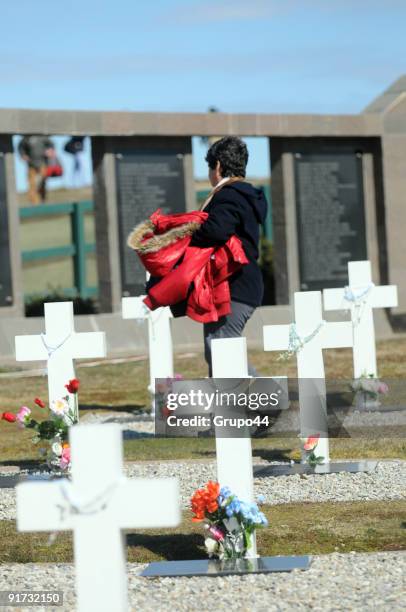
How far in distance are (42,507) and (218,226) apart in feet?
10.7

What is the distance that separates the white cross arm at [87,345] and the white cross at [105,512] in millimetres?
3983

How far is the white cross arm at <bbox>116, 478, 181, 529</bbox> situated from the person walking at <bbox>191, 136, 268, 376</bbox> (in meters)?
3.30

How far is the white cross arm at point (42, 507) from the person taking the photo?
12.5 ft

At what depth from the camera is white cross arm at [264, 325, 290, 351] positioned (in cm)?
792

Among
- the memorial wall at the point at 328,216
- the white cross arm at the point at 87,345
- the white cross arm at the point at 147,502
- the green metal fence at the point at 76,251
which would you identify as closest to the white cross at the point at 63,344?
the white cross arm at the point at 87,345

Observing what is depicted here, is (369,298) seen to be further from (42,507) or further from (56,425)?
(42,507)

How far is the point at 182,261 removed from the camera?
22.7ft

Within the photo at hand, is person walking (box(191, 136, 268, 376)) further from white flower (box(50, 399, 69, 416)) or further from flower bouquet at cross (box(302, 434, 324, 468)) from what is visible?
white flower (box(50, 399, 69, 416))

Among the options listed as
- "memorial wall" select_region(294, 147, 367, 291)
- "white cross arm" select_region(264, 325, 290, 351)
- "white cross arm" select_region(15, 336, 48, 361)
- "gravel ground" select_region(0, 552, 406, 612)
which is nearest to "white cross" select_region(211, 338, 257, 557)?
"gravel ground" select_region(0, 552, 406, 612)

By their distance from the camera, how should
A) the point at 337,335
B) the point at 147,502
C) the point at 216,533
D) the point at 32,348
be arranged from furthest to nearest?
the point at 337,335 < the point at 32,348 < the point at 216,533 < the point at 147,502

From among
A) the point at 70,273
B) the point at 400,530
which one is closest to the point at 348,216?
the point at 400,530

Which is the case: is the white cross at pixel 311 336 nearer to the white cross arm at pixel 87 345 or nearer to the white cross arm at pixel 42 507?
the white cross arm at pixel 87 345

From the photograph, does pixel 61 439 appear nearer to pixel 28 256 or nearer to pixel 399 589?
pixel 399 589

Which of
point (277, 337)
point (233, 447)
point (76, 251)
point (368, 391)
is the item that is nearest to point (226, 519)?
point (233, 447)
